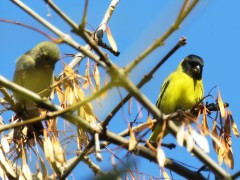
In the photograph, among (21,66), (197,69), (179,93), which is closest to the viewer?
(21,66)

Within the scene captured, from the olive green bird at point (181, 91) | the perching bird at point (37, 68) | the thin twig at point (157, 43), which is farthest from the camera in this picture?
the olive green bird at point (181, 91)

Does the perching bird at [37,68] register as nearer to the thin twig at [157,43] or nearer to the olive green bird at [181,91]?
the olive green bird at [181,91]

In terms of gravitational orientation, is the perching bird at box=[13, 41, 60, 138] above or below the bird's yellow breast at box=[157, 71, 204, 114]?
above

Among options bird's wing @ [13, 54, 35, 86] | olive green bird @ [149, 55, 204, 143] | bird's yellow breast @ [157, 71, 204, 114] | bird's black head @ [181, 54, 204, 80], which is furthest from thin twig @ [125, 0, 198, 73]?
bird's black head @ [181, 54, 204, 80]

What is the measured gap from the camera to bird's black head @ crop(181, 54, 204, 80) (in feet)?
20.5

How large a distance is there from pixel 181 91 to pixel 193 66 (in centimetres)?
74

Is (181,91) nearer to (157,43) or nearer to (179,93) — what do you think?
(179,93)

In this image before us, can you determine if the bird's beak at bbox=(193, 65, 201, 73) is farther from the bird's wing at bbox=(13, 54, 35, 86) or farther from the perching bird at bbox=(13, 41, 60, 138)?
the bird's wing at bbox=(13, 54, 35, 86)

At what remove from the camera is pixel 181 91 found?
579 centimetres

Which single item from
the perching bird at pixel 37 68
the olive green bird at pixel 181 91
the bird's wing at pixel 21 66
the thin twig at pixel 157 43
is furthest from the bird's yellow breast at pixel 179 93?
the thin twig at pixel 157 43

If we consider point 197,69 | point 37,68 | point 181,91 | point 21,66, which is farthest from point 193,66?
point 21,66

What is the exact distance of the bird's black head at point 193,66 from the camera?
6.24 metres

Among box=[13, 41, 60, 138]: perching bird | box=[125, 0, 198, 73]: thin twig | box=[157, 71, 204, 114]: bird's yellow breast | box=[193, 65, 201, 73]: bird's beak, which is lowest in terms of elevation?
box=[125, 0, 198, 73]: thin twig

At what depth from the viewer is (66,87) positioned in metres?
3.03
